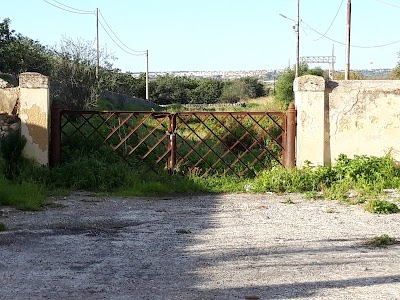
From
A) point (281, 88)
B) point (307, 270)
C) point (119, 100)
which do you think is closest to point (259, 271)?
point (307, 270)

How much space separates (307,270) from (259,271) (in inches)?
17.7

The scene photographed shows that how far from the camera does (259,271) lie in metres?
5.62

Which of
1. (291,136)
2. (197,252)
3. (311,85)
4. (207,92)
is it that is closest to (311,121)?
(291,136)

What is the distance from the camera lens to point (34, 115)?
11289 millimetres

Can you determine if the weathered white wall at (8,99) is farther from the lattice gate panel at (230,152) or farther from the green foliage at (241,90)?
the green foliage at (241,90)

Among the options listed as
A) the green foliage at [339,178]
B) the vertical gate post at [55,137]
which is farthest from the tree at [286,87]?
the vertical gate post at [55,137]

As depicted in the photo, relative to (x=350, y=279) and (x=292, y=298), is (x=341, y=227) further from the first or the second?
(x=292, y=298)

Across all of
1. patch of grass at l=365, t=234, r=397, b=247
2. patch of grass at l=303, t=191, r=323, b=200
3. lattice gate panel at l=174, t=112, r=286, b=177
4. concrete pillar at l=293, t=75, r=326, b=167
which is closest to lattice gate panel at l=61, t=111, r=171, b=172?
lattice gate panel at l=174, t=112, r=286, b=177

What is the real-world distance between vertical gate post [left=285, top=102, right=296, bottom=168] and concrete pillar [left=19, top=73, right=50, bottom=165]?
15.4 ft

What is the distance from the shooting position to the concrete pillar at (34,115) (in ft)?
37.0

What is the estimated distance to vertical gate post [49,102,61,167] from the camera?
1159 centimetres

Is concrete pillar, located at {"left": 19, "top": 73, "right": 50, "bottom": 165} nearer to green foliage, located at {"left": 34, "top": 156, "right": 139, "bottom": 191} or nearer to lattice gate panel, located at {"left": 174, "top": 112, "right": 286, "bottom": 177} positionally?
green foliage, located at {"left": 34, "top": 156, "right": 139, "bottom": 191}

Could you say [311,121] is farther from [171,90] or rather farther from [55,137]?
[171,90]

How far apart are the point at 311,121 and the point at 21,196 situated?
5674 mm
